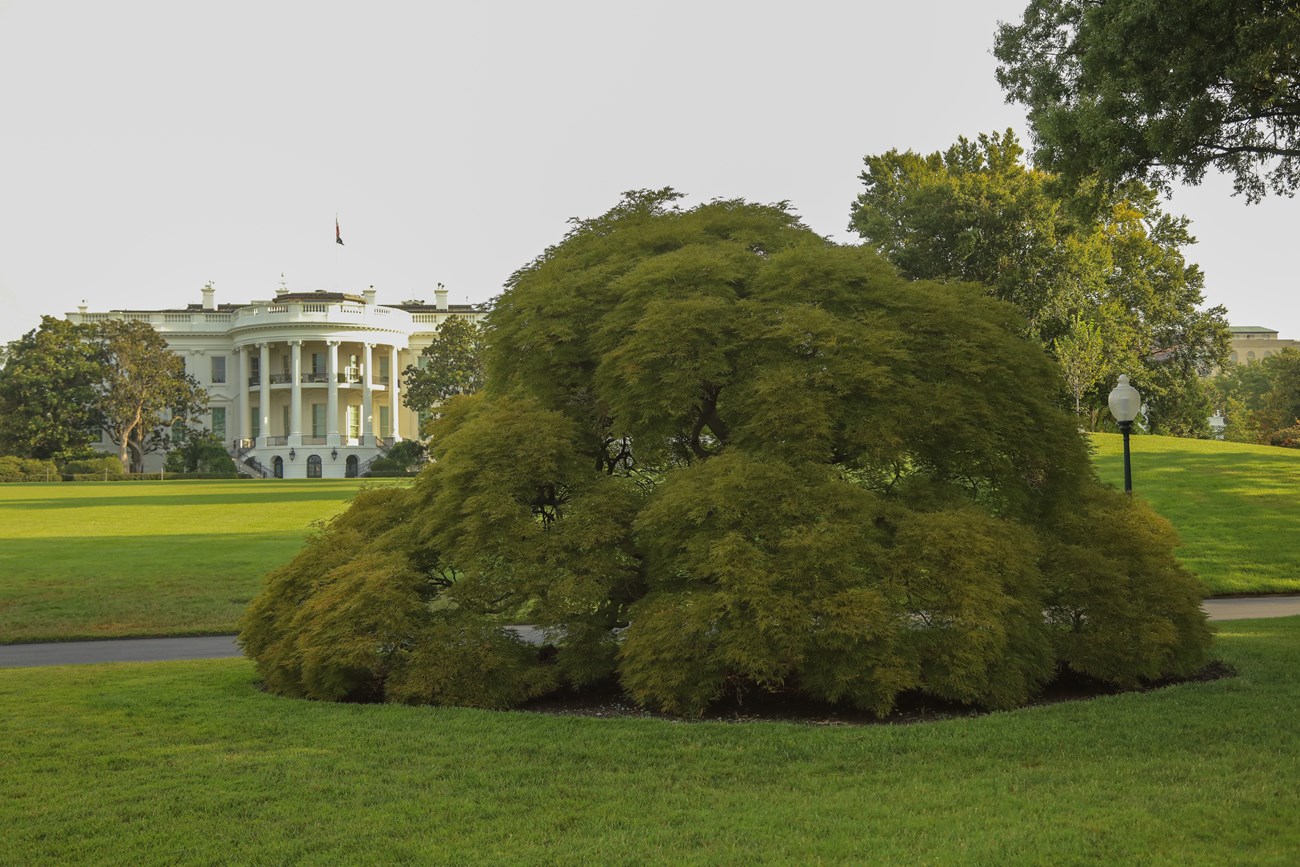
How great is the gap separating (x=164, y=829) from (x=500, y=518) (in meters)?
4.85

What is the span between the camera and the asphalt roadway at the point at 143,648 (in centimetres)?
1605

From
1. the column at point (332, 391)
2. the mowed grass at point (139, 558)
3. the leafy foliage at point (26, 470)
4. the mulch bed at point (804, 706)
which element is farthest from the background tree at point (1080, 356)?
the leafy foliage at point (26, 470)

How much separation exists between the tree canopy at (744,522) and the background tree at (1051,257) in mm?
26174

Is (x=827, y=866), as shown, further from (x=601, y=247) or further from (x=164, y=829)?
(x=601, y=247)

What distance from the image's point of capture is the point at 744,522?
10.4 meters

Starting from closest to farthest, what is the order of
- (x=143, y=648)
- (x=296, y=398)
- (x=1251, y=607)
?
(x=143, y=648) → (x=1251, y=607) → (x=296, y=398)

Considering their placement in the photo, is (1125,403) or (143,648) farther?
(143,648)

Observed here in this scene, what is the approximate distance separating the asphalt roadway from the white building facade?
189 feet

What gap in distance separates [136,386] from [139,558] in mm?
47997

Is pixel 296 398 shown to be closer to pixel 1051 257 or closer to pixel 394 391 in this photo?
pixel 394 391

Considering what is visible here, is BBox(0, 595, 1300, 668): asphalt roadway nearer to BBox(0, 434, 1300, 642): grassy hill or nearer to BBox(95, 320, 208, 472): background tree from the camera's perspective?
BBox(0, 434, 1300, 642): grassy hill

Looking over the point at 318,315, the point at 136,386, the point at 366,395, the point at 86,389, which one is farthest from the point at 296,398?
the point at 86,389

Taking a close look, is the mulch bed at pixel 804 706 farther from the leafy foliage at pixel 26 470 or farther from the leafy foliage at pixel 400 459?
the leafy foliage at pixel 26 470

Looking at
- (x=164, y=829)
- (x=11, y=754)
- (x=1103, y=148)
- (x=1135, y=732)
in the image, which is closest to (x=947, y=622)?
(x=1135, y=732)
